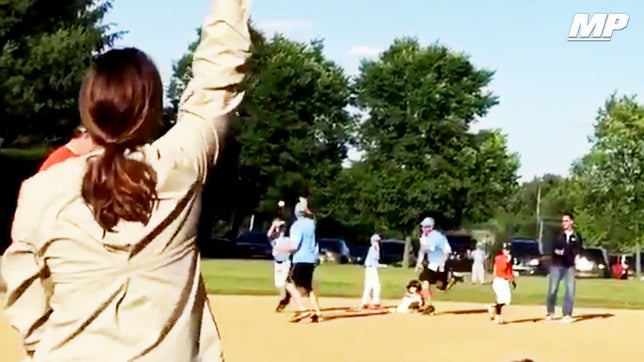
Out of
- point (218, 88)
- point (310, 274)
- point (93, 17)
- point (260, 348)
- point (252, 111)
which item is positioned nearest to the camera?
point (218, 88)

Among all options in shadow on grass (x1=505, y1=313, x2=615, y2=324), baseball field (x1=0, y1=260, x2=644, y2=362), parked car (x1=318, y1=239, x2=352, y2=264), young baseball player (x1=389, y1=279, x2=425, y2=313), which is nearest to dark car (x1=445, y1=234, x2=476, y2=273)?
parked car (x1=318, y1=239, x2=352, y2=264)

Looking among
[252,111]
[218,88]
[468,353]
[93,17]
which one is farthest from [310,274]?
[252,111]

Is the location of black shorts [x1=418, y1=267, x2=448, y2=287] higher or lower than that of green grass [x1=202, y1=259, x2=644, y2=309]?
higher

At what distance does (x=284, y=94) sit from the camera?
284 ft

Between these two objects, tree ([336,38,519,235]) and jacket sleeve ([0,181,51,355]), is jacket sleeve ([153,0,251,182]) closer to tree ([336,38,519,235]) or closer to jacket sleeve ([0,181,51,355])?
jacket sleeve ([0,181,51,355])

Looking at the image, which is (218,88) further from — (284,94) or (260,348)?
(284,94)

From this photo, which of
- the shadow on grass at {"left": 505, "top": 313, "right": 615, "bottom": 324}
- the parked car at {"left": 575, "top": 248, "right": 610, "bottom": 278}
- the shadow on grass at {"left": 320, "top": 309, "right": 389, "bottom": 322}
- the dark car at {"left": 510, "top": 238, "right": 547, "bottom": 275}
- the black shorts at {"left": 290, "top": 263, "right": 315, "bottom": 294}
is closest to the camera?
the black shorts at {"left": 290, "top": 263, "right": 315, "bottom": 294}

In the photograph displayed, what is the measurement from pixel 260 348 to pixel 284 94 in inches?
A: 2739

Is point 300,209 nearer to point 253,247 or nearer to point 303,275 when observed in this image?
point 303,275

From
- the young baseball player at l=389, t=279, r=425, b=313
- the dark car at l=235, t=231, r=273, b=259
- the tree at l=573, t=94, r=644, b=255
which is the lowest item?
the young baseball player at l=389, t=279, r=425, b=313

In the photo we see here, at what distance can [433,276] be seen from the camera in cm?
2489

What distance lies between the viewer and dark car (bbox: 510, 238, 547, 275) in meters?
56.9

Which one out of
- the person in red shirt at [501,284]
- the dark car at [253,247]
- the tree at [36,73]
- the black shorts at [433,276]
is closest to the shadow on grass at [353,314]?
the black shorts at [433,276]

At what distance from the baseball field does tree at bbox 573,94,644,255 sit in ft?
131
